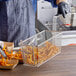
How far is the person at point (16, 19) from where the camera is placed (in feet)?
3.77

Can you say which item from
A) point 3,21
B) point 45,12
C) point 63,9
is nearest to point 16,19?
point 3,21

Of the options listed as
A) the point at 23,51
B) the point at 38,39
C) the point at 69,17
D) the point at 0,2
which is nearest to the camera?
the point at 23,51

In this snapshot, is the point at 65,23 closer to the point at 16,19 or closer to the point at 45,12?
the point at 45,12

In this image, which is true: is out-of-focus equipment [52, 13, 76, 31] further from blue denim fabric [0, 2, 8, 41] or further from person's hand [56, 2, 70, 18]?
person's hand [56, 2, 70, 18]

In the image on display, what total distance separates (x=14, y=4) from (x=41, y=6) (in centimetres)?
67

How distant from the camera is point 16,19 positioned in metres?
1.19

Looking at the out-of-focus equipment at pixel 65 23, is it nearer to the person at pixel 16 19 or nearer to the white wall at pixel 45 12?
the white wall at pixel 45 12

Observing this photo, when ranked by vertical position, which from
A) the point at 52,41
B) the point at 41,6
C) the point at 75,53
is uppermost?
the point at 41,6

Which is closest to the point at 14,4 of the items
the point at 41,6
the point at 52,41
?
the point at 52,41

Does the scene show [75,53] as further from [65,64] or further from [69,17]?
[69,17]

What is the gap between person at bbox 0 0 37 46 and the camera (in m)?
1.15

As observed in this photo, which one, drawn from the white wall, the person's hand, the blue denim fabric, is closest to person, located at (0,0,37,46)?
the blue denim fabric

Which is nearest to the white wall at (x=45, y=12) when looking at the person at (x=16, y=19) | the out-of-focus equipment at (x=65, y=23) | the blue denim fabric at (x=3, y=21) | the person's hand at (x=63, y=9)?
the out-of-focus equipment at (x=65, y=23)

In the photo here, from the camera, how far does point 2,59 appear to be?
28.4 inches
